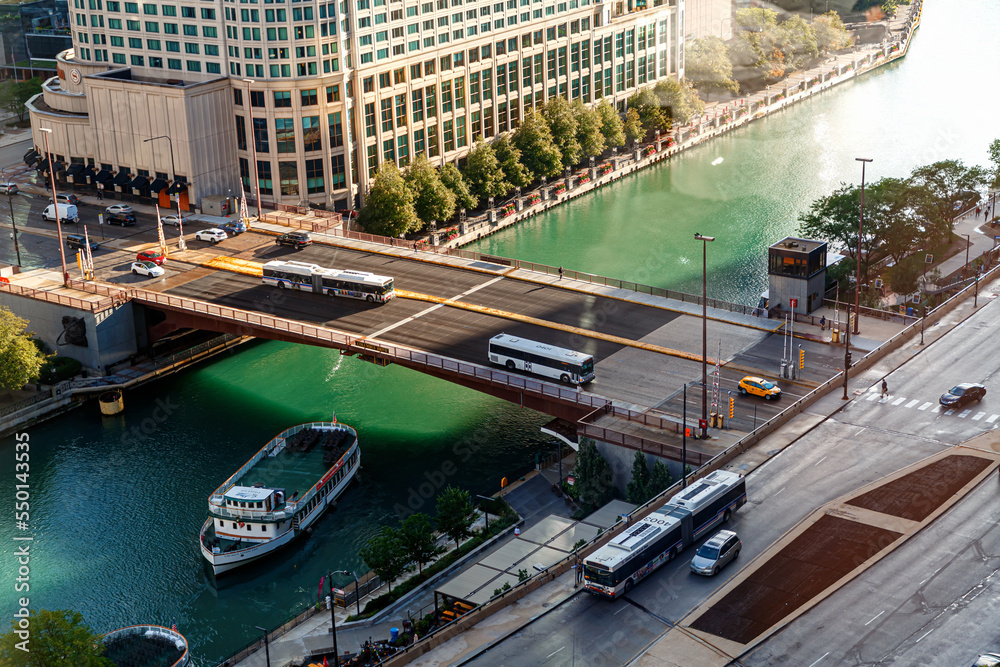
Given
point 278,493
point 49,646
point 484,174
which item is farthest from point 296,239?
point 49,646

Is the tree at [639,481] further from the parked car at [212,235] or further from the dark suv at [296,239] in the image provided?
the parked car at [212,235]

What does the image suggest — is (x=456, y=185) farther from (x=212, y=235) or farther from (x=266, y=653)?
(x=266, y=653)

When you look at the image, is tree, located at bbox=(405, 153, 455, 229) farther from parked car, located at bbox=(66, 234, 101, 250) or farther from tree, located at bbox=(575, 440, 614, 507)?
tree, located at bbox=(575, 440, 614, 507)

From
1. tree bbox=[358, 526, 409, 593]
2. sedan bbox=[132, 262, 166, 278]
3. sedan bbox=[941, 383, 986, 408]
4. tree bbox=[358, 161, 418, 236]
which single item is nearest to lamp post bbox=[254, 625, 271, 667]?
tree bbox=[358, 526, 409, 593]

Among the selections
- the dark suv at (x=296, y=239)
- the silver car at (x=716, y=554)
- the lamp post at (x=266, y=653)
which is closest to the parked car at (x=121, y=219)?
the dark suv at (x=296, y=239)

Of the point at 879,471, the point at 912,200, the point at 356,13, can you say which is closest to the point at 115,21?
the point at 356,13

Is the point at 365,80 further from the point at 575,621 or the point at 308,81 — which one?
the point at 575,621
